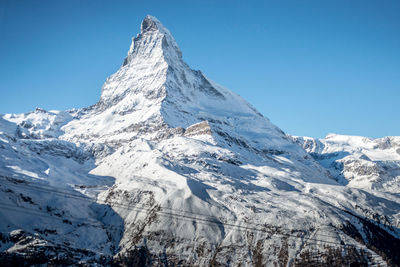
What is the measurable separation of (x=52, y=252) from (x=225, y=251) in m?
47.1

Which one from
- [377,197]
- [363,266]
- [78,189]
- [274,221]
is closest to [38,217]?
[78,189]

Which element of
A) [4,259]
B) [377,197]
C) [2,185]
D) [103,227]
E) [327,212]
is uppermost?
[377,197]

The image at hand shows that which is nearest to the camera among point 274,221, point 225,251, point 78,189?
point 225,251

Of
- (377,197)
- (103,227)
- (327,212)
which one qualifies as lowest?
(103,227)

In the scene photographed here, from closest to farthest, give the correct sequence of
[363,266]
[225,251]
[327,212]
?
[363,266]
[225,251]
[327,212]

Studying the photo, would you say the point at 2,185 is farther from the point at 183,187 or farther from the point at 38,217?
the point at 183,187

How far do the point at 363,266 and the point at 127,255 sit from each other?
65.5 m

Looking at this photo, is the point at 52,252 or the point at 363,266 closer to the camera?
the point at 52,252

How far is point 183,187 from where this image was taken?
136375mm

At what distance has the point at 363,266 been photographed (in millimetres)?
100125

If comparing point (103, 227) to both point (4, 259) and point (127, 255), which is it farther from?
point (4, 259)

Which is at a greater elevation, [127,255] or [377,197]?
[377,197]

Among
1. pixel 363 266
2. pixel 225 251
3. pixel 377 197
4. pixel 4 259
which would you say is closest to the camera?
pixel 4 259

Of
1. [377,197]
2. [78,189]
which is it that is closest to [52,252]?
[78,189]
